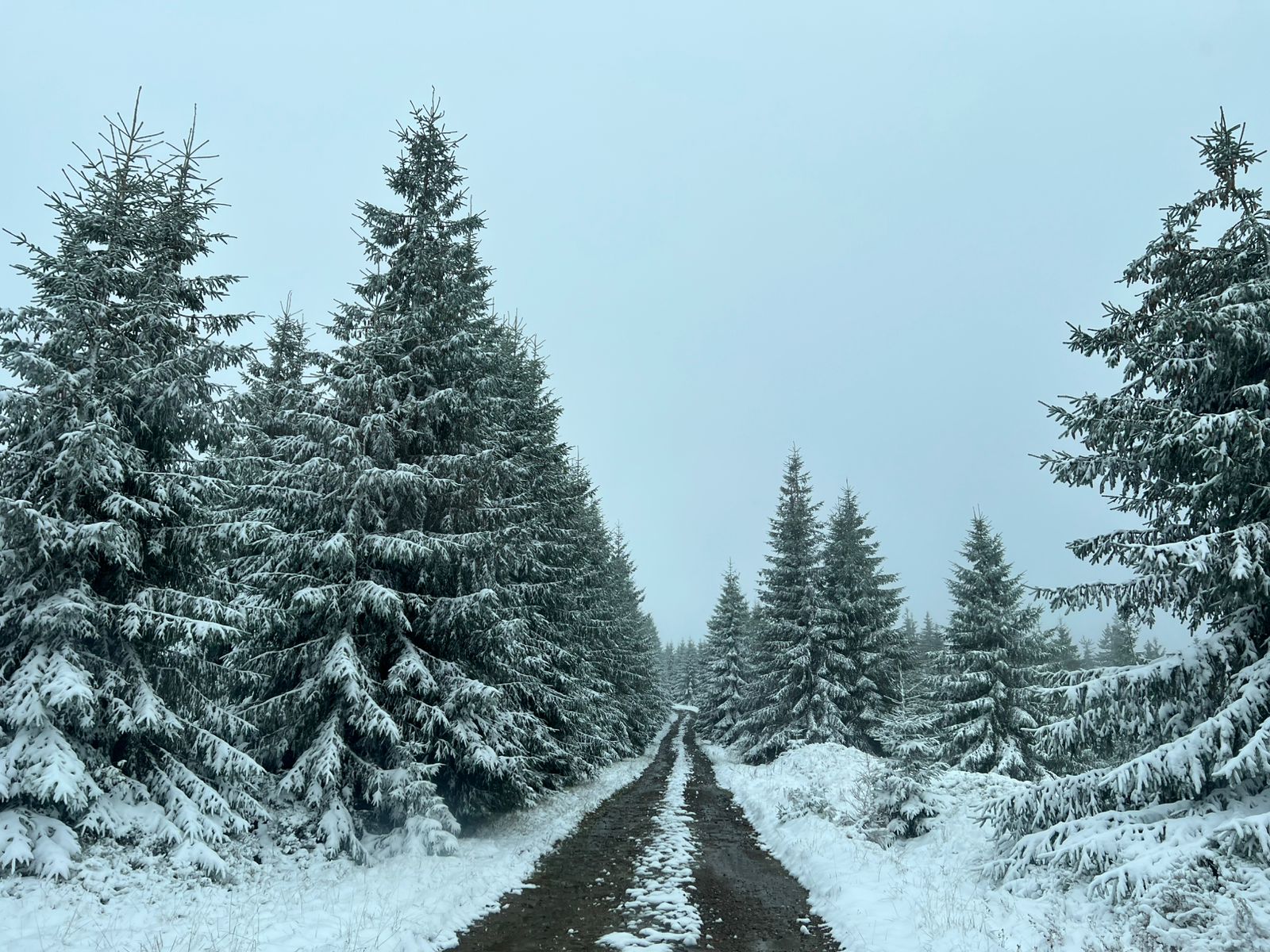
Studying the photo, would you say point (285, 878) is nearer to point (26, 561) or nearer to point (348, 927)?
point (348, 927)

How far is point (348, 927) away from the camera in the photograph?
7.18 m

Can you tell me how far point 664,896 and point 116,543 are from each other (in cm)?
908

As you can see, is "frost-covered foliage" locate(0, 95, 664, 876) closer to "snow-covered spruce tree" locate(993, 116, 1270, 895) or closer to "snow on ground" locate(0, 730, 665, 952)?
"snow on ground" locate(0, 730, 665, 952)

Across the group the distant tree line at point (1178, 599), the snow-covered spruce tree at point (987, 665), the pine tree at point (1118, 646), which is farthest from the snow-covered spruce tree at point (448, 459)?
the pine tree at point (1118, 646)

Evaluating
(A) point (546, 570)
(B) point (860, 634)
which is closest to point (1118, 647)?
(B) point (860, 634)

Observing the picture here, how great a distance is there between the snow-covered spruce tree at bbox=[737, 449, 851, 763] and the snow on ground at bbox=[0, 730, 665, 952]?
19.5 m

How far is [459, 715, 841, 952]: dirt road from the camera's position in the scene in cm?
760

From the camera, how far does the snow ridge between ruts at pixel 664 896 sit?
7.56 m

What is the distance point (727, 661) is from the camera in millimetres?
43375

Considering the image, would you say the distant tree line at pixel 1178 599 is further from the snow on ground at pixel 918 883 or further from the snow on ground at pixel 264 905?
the snow on ground at pixel 264 905

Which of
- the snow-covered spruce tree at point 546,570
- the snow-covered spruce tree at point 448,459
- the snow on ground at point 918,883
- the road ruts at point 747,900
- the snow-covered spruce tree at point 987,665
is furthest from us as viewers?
the snow-covered spruce tree at point 987,665

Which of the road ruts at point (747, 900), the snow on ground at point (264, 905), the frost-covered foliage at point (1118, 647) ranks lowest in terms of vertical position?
the road ruts at point (747, 900)

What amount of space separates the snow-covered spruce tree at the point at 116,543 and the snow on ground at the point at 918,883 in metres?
8.70

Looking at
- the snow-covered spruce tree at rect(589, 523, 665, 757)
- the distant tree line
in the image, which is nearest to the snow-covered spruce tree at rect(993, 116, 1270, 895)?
the distant tree line
